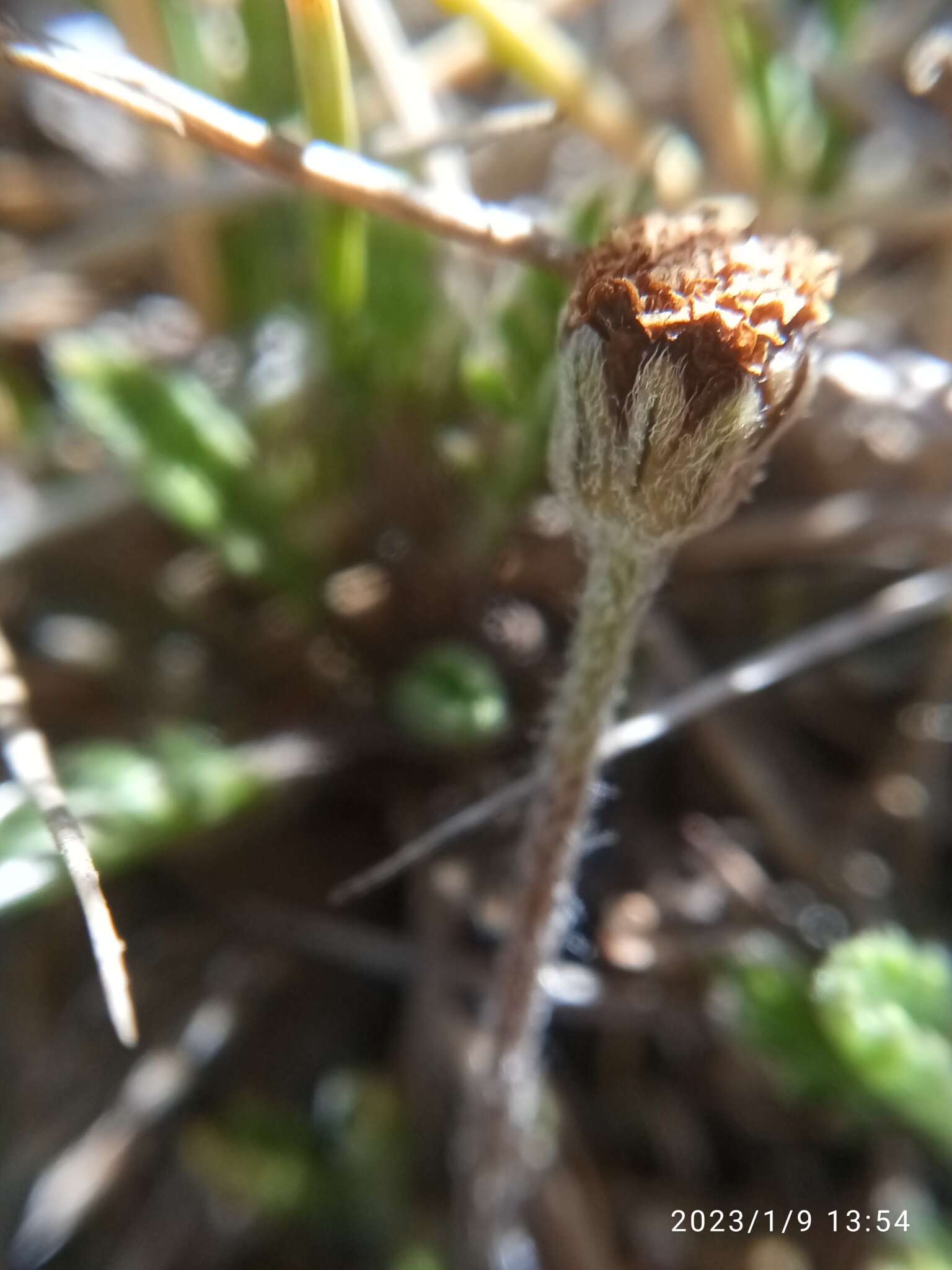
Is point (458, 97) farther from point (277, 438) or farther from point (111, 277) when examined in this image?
point (277, 438)

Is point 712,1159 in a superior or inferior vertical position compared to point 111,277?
inferior

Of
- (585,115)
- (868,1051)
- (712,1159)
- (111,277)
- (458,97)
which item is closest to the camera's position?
(868,1051)

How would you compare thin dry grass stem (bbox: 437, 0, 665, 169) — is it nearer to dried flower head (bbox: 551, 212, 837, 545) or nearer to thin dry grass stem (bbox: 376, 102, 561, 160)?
thin dry grass stem (bbox: 376, 102, 561, 160)

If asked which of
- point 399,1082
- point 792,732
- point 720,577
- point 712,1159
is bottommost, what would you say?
point 712,1159

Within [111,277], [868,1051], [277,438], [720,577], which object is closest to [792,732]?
[720,577]

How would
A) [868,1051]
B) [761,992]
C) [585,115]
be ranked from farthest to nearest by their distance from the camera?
1. [585,115]
2. [761,992]
3. [868,1051]

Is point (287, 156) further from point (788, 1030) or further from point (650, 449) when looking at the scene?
point (788, 1030)
